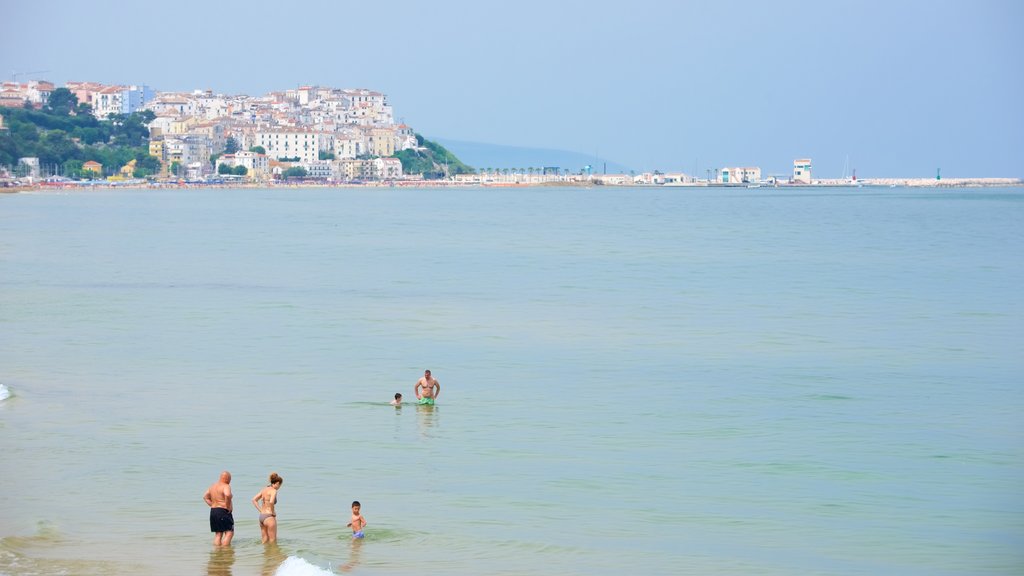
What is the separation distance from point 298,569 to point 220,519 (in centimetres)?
125

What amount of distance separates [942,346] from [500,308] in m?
11.6

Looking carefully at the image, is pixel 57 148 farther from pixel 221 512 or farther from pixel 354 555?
pixel 354 555

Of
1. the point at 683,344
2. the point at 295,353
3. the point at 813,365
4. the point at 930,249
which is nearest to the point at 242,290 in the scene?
the point at 295,353

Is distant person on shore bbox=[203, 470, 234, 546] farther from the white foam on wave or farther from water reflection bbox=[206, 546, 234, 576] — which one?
the white foam on wave

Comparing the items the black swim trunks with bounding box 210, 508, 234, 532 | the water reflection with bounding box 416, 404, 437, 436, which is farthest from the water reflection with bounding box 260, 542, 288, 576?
the water reflection with bounding box 416, 404, 437, 436

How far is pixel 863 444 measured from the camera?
17.6 meters

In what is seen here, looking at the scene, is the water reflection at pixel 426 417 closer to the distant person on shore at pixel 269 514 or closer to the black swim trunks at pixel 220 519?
the distant person on shore at pixel 269 514

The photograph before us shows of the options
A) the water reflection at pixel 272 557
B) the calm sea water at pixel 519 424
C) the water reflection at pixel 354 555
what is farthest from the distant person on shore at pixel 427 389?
the water reflection at pixel 272 557

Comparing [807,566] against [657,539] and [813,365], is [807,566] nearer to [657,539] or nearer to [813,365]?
[657,539]

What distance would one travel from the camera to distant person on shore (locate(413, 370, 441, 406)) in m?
19.5

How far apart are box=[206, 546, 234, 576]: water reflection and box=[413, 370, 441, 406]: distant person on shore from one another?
7118mm

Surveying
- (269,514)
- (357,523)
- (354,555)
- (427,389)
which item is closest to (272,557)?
(269,514)

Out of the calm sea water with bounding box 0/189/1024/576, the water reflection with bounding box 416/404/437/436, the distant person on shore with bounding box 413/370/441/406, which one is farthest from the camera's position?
the distant person on shore with bounding box 413/370/441/406

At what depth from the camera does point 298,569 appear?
11.7m
